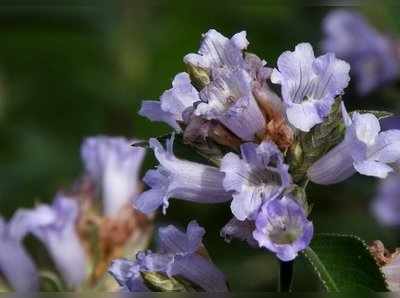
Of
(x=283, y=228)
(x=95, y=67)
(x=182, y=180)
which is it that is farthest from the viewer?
(x=95, y=67)

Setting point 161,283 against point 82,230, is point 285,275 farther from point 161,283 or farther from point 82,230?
point 82,230

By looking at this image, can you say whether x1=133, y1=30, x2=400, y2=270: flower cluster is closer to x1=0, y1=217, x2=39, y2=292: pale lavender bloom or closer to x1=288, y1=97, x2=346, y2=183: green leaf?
x1=288, y1=97, x2=346, y2=183: green leaf

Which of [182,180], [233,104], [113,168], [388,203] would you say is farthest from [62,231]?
[388,203]

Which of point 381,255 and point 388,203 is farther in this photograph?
point 388,203

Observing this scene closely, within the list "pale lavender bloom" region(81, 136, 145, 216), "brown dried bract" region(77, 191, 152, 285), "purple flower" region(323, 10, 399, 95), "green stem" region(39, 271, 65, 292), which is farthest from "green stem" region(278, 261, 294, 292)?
"purple flower" region(323, 10, 399, 95)

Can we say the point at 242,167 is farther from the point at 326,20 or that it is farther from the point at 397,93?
the point at 326,20

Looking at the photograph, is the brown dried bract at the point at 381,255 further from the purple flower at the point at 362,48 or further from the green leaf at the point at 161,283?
the purple flower at the point at 362,48

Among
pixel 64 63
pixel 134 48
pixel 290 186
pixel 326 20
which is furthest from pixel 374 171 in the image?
pixel 64 63
